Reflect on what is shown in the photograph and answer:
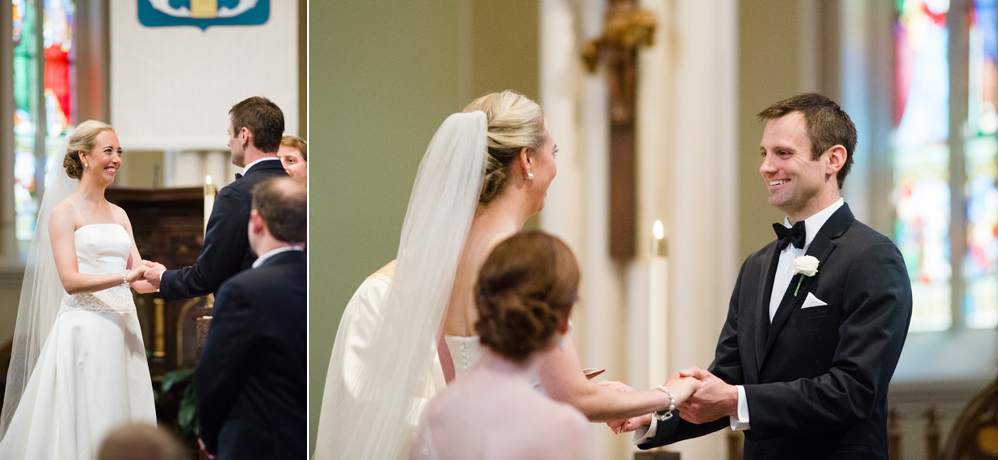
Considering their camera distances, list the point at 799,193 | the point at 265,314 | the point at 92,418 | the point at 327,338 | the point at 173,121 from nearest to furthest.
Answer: the point at 265,314 → the point at 799,193 → the point at 92,418 → the point at 173,121 → the point at 327,338

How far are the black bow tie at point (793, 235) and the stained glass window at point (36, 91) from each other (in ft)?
8.11

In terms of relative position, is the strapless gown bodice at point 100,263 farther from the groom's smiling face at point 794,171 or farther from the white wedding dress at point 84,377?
the groom's smiling face at point 794,171

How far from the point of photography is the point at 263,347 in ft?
7.46

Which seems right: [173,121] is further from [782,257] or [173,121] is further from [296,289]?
[782,257]

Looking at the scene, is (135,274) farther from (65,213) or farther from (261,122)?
(261,122)

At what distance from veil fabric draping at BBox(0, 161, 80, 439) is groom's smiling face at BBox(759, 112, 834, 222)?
2310 mm

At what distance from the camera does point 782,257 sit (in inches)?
108

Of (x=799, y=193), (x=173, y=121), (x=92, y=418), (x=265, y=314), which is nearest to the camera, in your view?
(x=265, y=314)

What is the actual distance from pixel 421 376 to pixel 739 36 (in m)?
2.91

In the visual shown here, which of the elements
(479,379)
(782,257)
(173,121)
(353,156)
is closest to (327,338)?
(353,156)

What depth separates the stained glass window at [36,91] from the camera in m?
3.24

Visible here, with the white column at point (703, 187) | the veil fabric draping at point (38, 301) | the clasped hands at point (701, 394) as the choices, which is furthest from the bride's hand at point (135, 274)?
the white column at point (703, 187)

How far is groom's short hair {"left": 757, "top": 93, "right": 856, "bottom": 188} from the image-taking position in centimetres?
268

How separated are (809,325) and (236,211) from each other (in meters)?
1.69
